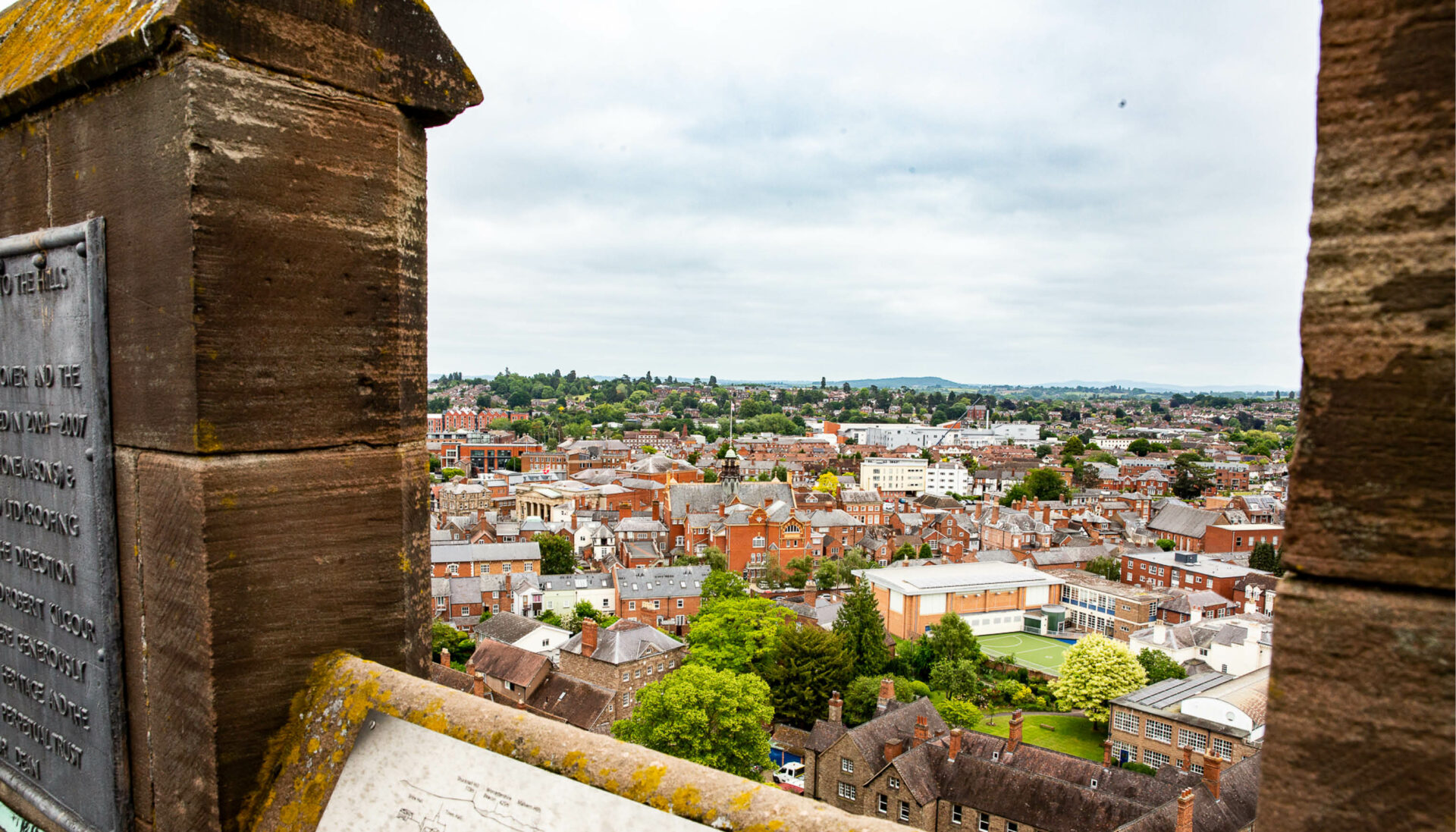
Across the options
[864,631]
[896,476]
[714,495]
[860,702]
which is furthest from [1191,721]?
[896,476]

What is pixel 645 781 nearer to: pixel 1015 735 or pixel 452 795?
pixel 452 795

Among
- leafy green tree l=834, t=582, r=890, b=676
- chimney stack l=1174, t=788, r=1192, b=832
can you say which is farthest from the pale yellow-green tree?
chimney stack l=1174, t=788, r=1192, b=832

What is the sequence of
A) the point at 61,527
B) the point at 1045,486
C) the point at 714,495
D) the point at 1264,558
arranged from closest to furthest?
the point at 61,527, the point at 1264,558, the point at 714,495, the point at 1045,486

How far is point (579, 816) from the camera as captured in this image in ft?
6.19

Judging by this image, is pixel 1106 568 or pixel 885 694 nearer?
pixel 885 694

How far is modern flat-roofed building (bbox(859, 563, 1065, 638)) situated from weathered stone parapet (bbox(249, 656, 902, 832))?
137ft

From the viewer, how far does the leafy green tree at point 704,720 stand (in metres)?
22.1

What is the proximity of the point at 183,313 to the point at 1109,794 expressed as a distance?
2289 centimetres

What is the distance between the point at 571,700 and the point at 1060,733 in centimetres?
1688

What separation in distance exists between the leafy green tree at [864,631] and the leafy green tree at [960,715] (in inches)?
163

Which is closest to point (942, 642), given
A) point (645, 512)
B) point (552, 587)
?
point (552, 587)

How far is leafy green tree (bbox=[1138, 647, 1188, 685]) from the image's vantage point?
33.1 metres

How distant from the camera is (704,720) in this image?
22.1 metres

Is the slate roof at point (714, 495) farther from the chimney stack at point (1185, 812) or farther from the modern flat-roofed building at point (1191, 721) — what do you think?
the chimney stack at point (1185, 812)
